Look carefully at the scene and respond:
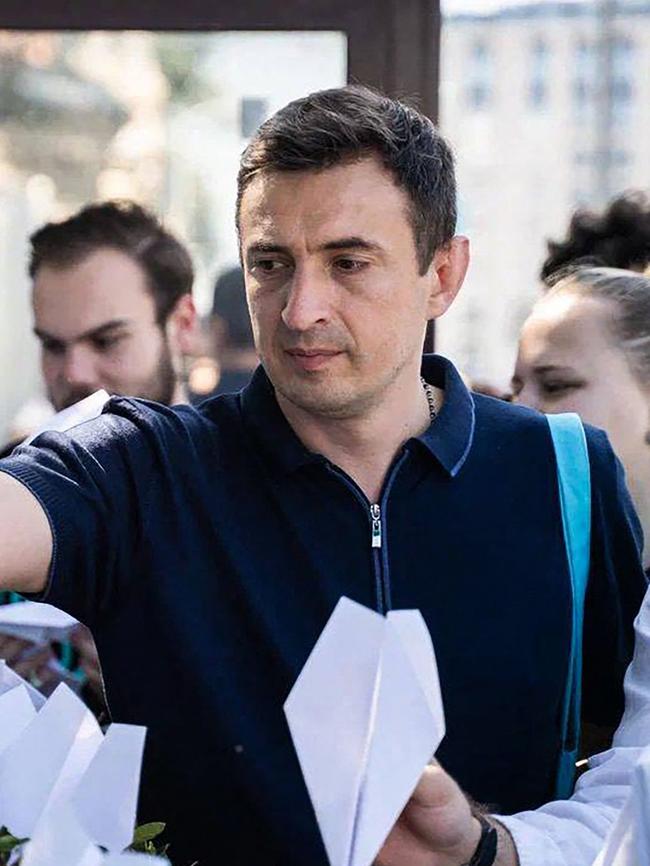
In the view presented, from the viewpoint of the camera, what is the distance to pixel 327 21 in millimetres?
3262

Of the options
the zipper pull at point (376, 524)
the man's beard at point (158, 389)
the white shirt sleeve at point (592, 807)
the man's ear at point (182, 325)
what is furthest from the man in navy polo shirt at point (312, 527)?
the man's ear at point (182, 325)

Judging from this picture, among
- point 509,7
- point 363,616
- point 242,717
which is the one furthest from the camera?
point 509,7

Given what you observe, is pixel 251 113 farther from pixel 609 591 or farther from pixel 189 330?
pixel 609 591

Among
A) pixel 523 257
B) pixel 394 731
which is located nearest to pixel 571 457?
pixel 394 731

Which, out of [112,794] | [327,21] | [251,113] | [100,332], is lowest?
[112,794]

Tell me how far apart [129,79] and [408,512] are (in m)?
1.63

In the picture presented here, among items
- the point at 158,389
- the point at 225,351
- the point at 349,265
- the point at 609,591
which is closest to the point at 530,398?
the point at 609,591

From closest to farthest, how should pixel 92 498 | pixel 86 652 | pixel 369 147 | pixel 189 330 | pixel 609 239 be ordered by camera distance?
pixel 92 498 < pixel 369 147 < pixel 86 652 < pixel 609 239 < pixel 189 330

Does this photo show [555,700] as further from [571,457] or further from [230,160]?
[230,160]

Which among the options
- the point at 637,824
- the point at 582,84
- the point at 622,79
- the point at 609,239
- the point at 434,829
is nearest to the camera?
the point at 637,824

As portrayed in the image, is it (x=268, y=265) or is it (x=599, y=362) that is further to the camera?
(x=599, y=362)

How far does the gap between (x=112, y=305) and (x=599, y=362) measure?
3.40 ft

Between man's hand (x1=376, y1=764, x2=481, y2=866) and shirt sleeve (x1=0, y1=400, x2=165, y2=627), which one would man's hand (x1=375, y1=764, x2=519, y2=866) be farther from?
shirt sleeve (x1=0, y1=400, x2=165, y2=627)

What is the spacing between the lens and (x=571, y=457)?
216 cm
